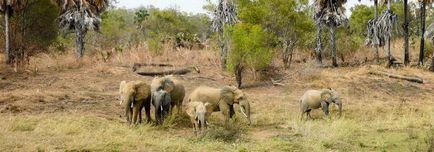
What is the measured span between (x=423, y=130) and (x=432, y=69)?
1619 centimetres

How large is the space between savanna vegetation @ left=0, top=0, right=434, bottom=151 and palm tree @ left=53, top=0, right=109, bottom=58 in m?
0.06

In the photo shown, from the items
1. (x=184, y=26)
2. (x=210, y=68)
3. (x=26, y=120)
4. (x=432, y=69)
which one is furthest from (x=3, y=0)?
(x=184, y=26)

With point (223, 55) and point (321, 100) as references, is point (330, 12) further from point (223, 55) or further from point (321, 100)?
point (321, 100)

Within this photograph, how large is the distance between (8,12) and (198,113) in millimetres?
15744

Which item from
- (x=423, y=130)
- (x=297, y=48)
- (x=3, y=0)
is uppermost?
(x=3, y=0)

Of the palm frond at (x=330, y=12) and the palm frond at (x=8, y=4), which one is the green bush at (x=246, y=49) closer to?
the palm frond at (x=330, y=12)

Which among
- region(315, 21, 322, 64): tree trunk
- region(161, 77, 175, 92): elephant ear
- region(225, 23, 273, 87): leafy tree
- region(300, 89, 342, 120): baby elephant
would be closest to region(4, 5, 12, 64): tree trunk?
region(225, 23, 273, 87): leafy tree

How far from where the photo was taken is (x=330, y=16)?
102 feet

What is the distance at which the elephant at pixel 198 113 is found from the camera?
504 inches

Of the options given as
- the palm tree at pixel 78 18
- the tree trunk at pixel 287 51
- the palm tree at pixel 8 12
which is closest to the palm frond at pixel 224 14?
the tree trunk at pixel 287 51

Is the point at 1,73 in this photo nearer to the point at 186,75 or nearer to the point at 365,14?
the point at 186,75

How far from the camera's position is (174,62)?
93.8 feet

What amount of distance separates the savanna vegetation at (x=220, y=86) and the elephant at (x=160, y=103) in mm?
28

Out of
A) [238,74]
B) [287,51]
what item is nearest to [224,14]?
[287,51]
